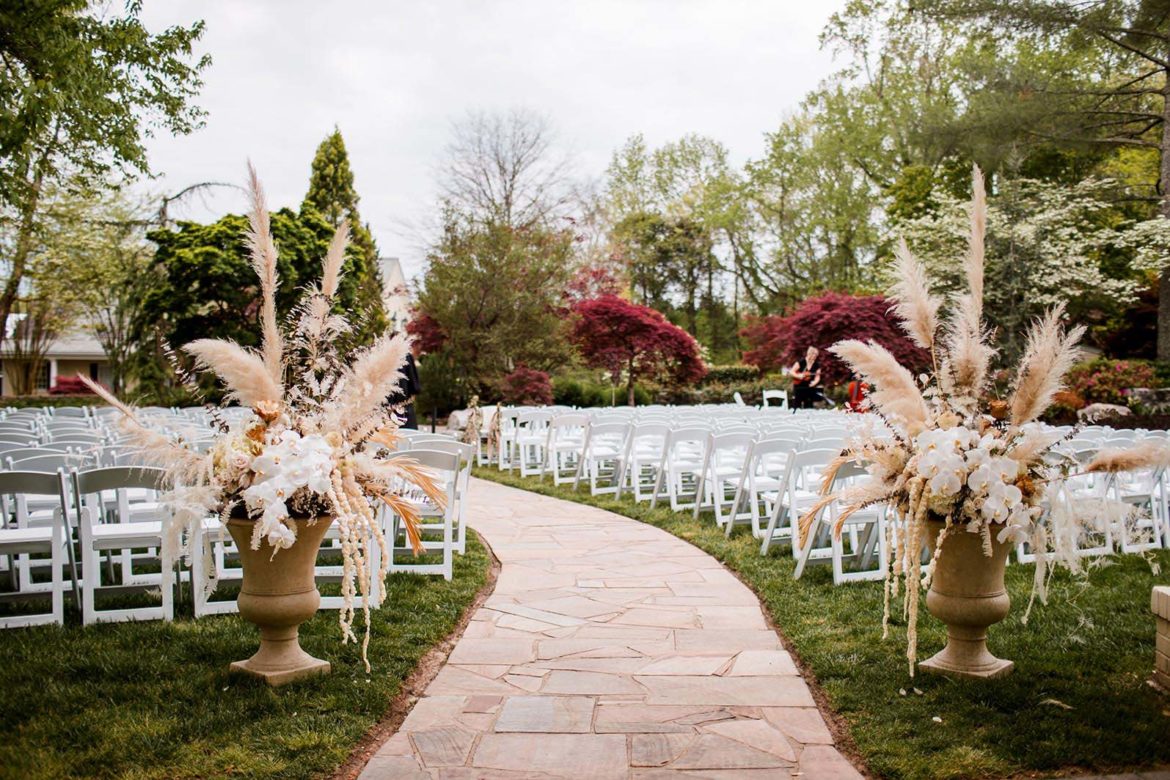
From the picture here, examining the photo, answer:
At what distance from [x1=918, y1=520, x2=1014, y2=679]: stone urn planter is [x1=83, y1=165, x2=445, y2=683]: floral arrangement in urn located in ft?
7.30

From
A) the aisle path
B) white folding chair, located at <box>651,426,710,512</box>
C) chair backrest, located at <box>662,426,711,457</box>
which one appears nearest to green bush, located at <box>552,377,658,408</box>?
white folding chair, located at <box>651,426,710,512</box>

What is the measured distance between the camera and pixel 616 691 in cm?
386

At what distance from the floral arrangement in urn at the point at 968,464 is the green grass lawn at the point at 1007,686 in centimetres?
23

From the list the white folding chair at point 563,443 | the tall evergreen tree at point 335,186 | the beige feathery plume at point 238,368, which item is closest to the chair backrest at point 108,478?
the beige feathery plume at point 238,368

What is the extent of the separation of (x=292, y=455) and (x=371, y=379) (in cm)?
43

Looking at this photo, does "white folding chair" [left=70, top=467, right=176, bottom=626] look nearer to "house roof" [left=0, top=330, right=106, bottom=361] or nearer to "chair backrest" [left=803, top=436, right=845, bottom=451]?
"chair backrest" [left=803, top=436, right=845, bottom=451]

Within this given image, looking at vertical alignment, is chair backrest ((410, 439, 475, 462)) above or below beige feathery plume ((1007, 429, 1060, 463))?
below

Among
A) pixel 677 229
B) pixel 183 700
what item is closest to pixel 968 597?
pixel 183 700

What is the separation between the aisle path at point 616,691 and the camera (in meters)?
3.11

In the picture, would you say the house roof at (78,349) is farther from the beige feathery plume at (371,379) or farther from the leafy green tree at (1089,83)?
the beige feathery plume at (371,379)

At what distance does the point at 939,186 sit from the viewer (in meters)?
24.7

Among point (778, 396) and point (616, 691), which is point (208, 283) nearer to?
point (778, 396)

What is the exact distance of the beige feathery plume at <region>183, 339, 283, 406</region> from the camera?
346 cm

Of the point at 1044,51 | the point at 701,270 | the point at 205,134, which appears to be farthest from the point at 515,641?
the point at 701,270
